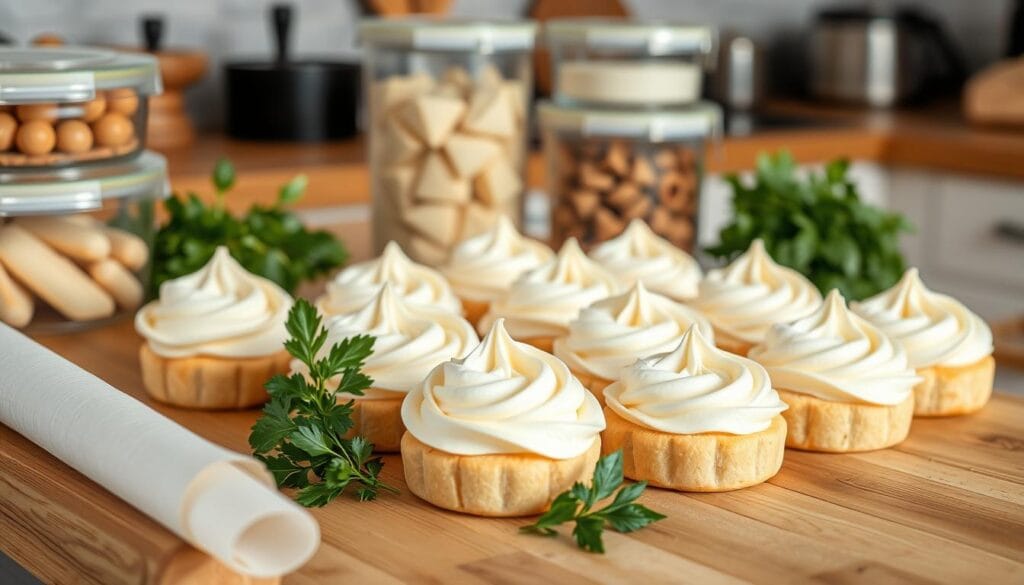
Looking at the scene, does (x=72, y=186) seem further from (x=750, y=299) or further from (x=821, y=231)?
(x=821, y=231)

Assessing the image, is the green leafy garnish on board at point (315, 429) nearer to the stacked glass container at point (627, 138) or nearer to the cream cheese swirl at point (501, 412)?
the cream cheese swirl at point (501, 412)

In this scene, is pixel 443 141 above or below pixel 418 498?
above

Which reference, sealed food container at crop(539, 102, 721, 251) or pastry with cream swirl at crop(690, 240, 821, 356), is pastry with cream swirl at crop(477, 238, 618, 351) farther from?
sealed food container at crop(539, 102, 721, 251)

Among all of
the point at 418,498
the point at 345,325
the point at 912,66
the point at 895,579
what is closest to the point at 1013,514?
the point at 895,579

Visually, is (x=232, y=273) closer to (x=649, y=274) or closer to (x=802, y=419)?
(x=649, y=274)

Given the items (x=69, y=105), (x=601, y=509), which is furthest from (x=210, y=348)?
(x=601, y=509)

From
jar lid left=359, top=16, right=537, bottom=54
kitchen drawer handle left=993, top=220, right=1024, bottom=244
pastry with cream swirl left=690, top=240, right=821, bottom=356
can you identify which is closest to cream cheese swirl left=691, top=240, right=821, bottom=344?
pastry with cream swirl left=690, top=240, right=821, bottom=356
